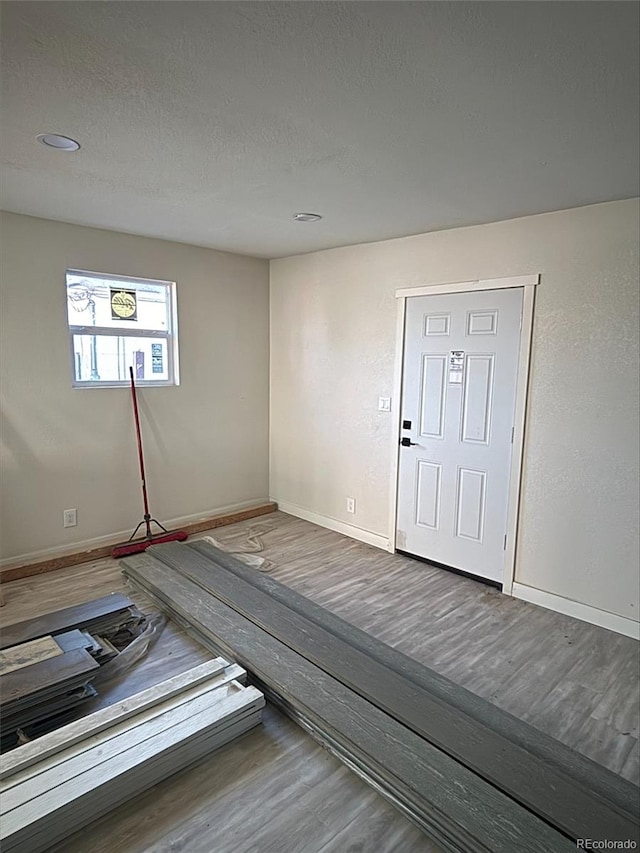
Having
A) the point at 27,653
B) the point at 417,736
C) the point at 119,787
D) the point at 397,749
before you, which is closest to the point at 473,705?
the point at 417,736

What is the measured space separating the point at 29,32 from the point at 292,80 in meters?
0.77

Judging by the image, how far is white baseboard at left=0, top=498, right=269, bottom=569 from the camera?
12.0 ft

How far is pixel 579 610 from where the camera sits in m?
3.12

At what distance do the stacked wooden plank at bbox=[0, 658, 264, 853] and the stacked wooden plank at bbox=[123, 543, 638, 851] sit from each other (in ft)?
0.81

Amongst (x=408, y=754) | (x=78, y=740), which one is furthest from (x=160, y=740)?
(x=408, y=754)

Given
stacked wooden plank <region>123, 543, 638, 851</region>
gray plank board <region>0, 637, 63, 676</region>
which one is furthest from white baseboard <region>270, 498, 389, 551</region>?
gray plank board <region>0, 637, 63, 676</region>

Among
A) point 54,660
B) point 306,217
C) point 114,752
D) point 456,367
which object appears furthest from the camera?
point 456,367

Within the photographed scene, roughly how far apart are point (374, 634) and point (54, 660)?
1.67 metres

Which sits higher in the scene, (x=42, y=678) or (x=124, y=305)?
(x=124, y=305)

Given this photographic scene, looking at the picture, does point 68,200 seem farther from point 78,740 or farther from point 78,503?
point 78,740

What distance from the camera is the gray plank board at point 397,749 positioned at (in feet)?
5.28

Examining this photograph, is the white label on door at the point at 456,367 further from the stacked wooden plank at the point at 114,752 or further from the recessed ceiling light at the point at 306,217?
the stacked wooden plank at the point at 114,752

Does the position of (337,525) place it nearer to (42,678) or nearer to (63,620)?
(63,620)

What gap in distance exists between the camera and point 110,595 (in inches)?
126
